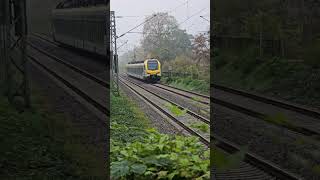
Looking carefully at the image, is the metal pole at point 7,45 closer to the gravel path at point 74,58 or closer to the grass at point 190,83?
the gravel path at point 74,58

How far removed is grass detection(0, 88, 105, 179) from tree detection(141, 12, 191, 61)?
1.37m

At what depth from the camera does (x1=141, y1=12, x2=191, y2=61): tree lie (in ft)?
13.2

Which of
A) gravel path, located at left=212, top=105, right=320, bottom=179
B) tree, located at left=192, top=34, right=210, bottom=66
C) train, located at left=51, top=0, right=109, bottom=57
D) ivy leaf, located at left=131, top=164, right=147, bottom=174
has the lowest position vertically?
ivy leaf, located at left=131, top=164, right=147, bottom=174

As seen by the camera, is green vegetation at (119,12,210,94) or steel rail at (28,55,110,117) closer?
green vegetation at (119,12,210,94)

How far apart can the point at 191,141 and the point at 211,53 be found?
3.79ft

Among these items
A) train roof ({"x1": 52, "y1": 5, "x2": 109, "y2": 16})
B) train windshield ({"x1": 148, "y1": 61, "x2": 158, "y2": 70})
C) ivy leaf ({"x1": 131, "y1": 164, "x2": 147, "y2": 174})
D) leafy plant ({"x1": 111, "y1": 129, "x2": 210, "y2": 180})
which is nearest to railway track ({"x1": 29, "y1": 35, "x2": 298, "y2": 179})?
leafy plant ({"x1": 111, "y1": 129, "x2": 210, "y2": 180})

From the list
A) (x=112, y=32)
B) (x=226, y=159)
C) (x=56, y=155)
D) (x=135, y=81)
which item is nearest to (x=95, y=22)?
(x=112, y=32)

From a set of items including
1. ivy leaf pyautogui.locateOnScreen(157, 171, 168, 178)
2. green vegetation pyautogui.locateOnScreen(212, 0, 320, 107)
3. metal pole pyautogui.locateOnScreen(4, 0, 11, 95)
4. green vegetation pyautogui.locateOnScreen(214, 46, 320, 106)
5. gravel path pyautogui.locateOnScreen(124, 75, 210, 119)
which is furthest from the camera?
metal pole pyautogui.locateOnScreen(4, 0, 11, 95)

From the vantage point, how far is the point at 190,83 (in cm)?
390

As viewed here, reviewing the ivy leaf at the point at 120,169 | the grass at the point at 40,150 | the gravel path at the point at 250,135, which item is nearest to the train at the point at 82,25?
the grass at the point at 40,150

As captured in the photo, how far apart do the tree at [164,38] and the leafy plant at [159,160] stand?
3.26ft

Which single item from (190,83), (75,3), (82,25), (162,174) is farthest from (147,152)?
(75,3)

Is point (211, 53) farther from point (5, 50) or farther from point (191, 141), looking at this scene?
point (5, 50)

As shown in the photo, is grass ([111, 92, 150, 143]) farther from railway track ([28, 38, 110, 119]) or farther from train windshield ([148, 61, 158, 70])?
train windshield ([148, 61, 158, 70])
